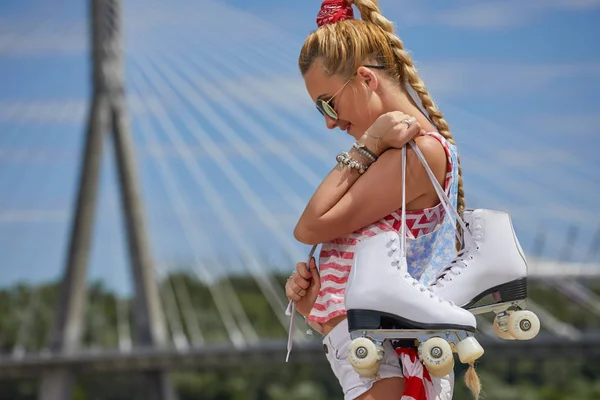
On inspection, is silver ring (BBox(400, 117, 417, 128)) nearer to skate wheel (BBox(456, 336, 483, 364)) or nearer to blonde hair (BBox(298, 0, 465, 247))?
blonde hair (BBox(298, 0, 465, 247))

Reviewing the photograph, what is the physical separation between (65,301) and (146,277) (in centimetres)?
110

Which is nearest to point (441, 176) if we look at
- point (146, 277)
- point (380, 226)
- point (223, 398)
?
point (380, 226)

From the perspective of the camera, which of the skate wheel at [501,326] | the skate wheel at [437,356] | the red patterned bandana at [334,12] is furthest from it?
the red patterned bandana at [334,12]

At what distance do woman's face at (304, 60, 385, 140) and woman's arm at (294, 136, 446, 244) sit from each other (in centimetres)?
10

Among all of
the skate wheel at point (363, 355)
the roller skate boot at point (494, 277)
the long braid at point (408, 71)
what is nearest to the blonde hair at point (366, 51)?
the long braid at point (408, 71)

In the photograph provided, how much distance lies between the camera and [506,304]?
1721 millimetres

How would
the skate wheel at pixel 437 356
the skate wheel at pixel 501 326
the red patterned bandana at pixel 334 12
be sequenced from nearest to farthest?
the skate wheel at pixel 437 356 < the skate wheel at pixel 501 326 < the red patterned bandana at pixel 334 12

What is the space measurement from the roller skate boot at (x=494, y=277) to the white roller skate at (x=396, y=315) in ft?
0.18

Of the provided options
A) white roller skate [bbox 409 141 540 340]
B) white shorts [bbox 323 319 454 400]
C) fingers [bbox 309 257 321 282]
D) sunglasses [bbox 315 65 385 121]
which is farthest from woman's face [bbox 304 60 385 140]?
white shorts [bbox 323 319 454 400]

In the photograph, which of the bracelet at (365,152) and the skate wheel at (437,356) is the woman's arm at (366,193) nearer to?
the bracelet at (365,152)

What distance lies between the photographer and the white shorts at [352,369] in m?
1.70

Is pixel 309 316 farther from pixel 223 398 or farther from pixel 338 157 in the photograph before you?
pixel 223 398

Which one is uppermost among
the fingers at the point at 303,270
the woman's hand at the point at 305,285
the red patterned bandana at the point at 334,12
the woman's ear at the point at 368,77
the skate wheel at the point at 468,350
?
the red patterned bandana at the point at 334,12

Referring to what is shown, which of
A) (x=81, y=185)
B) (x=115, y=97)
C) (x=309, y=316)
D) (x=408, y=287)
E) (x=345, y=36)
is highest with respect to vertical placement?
(x=345, y=36)
